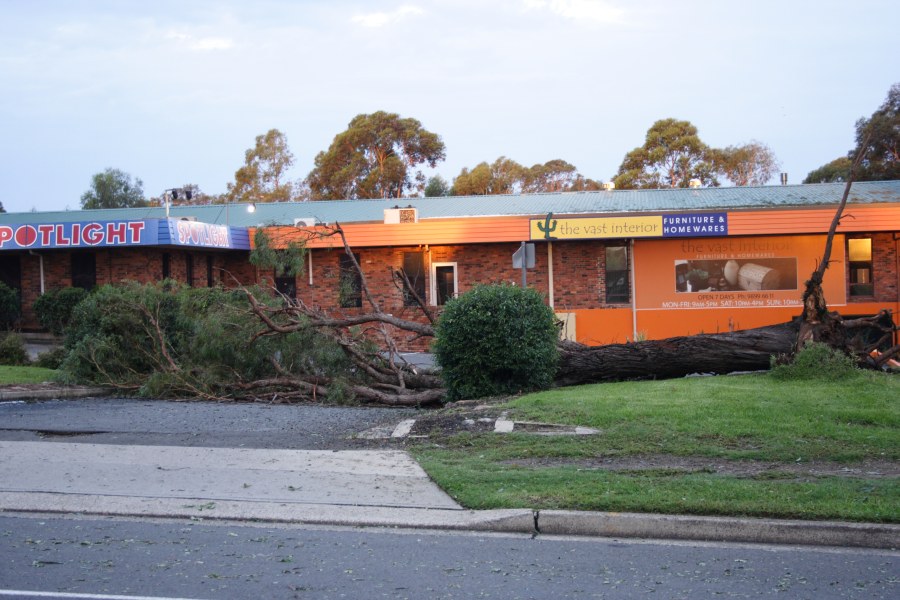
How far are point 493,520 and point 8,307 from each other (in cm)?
2321

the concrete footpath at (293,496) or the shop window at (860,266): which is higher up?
the shop window at (860,266)

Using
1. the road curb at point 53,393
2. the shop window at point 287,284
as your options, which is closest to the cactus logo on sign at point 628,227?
the shop window at point 287,284

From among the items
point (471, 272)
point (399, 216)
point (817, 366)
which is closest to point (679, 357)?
point (817, 366)

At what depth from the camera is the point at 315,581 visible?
19.4 ft

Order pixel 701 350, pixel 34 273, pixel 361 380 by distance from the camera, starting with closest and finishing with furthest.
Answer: pixel 701 350, pixel 361 380, pixel 34 273

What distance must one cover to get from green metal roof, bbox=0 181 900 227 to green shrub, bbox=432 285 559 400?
14961 millimetres

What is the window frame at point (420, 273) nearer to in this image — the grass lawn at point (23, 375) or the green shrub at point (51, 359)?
the green shrub at point (51, 359)

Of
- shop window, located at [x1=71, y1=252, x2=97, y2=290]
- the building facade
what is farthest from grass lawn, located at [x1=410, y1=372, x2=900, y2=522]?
shop window, located at [x1=71, y1=252, x2=97, y2=290]

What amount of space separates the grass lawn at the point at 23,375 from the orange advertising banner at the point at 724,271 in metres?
16.7

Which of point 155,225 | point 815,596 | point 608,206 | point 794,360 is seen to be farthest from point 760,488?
point 608,206

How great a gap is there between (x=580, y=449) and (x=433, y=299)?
62.8 feet

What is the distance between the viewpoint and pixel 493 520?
721 centimetres

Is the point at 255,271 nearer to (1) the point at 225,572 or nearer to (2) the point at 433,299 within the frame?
(2) the point at 433,299

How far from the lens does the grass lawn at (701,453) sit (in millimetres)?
7320
